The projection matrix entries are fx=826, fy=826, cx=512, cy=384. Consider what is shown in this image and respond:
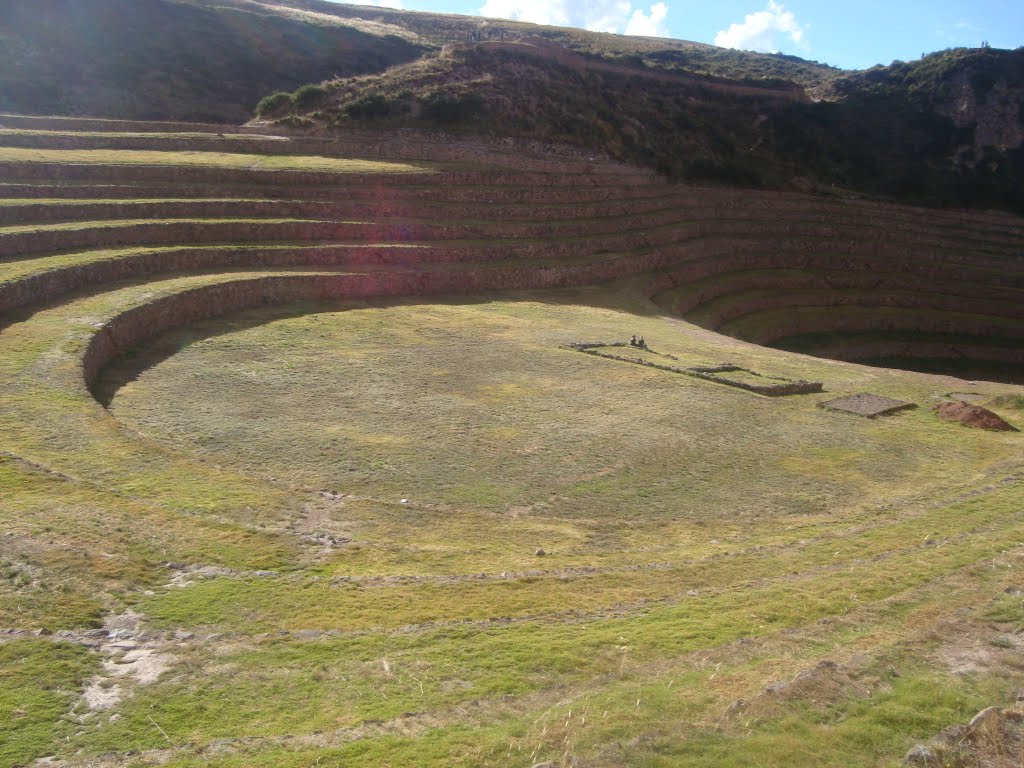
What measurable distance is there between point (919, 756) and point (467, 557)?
6.27 metres

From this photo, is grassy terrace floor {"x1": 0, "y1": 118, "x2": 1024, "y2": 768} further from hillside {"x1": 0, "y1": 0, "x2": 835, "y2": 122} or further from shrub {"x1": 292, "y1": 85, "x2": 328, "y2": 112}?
hillside {"x1": 0, "y1": 0, "x2": 835, "y2": 122}

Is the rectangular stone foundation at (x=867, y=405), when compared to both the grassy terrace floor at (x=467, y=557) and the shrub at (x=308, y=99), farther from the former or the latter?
the shrub at (x=308, y=99)

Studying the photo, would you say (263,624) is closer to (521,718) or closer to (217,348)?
(521,718)

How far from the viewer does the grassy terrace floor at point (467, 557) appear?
6965mm

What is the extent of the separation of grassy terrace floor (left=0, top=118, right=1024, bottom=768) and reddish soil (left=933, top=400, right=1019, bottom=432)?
0.59 meters

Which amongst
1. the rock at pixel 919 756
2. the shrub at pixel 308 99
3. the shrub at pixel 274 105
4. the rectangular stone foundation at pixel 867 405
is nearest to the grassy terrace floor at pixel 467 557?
the rock at pixel 919 756

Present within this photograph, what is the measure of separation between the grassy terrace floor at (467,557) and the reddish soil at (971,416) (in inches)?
23.1

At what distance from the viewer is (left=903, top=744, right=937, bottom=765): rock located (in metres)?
6.31

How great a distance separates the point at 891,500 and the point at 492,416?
8.15 metres

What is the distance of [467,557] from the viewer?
11359mm

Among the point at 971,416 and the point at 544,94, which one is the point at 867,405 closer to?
the point at 971,416

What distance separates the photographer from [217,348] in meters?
22.0

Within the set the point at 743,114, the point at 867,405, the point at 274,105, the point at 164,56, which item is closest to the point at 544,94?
the point at 274,105

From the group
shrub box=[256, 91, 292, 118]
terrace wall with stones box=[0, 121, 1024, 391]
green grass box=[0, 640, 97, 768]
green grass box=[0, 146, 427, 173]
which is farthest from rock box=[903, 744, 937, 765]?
shrub box=[256, 91, 292, 118]
